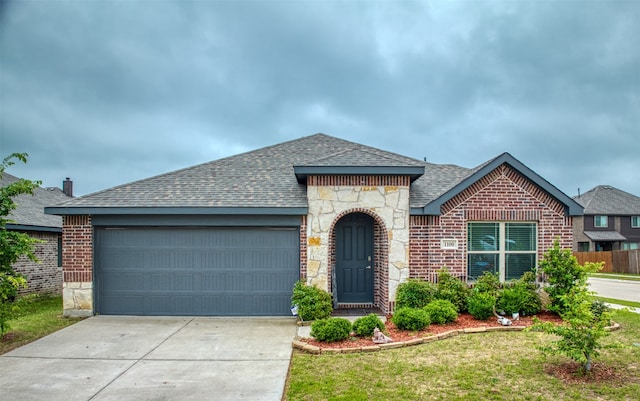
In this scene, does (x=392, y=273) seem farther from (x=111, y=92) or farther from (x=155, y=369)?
(x=111, y=92)

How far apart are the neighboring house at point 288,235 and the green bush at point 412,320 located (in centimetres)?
155

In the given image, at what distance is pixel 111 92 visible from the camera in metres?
17.2

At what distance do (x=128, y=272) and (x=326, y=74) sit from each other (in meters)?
16.0

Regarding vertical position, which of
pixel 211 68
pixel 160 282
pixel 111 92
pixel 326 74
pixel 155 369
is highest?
pixel 326 74

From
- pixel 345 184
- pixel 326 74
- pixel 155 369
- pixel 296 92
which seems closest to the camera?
pixel 155 369

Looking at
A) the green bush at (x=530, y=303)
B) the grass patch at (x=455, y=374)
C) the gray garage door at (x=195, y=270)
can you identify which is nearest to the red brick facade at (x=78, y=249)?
the gray garage door at (x=195, y=270)

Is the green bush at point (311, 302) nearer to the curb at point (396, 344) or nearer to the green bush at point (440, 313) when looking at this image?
the curb at point (396, 344)

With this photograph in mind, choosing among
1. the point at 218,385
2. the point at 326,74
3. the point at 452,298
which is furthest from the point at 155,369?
the point at 326,74

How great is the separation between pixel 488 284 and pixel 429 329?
2278 millimetres

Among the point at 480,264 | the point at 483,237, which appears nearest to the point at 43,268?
the point at 480,264

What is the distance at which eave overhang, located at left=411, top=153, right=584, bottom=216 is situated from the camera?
30.9 feet

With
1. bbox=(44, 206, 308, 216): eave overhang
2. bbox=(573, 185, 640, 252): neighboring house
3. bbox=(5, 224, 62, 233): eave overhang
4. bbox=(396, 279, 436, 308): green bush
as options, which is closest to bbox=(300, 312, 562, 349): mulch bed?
bbox=(396, 279, 436, 308): green bush

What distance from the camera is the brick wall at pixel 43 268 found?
12.7m

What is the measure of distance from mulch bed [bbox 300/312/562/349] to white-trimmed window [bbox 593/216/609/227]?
1388 inches
